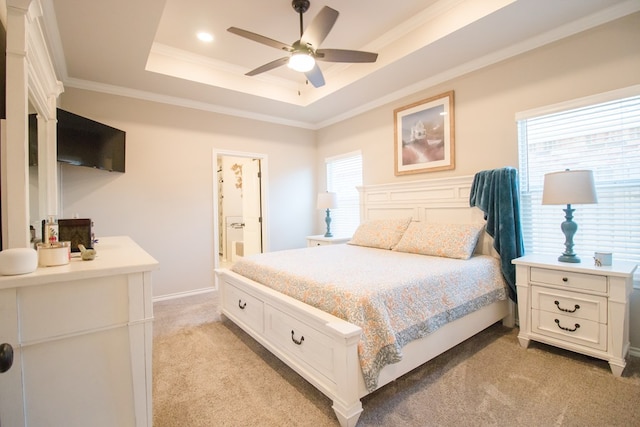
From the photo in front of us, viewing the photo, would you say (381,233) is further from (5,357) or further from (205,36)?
(5,357)

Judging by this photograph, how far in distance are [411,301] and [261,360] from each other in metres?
1.24

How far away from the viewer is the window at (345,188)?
470cm

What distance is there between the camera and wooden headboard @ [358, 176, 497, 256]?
3.16 meters

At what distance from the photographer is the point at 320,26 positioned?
6.93ft

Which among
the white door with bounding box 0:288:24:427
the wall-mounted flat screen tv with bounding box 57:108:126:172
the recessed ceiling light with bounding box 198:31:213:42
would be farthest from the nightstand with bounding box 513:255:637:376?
the wall-mounted flat screen tv with bounding box 57:108:126:172

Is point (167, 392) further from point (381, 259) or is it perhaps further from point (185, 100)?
point (185, 100)

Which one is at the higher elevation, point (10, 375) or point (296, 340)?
point (10, 375)

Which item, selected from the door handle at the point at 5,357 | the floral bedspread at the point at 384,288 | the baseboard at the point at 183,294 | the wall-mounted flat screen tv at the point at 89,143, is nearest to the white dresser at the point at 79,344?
the door handle at the point at 5,357

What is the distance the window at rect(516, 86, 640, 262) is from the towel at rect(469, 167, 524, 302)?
203 mm

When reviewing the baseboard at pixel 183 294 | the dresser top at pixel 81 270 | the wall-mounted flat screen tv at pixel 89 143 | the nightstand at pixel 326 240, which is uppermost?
the wall-mounted flat screen tv at pixel 89 143

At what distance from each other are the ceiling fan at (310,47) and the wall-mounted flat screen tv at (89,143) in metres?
1.84

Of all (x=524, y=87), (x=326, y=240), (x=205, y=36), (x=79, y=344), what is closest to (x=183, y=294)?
(x=326, y=240)

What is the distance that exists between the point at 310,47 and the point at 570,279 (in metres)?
2.60

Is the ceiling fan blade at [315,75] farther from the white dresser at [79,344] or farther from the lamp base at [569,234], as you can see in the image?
the lamp base at [569,234]
